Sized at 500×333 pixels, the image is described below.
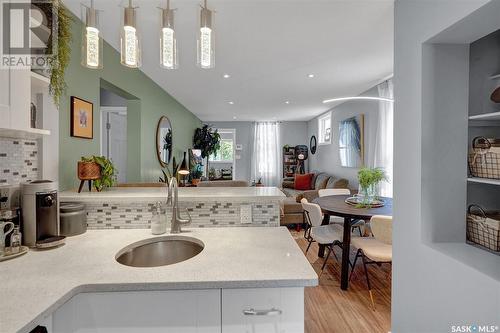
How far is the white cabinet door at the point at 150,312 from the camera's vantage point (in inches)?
37.0

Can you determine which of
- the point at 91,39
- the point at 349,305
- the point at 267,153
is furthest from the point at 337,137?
the point at 91,39

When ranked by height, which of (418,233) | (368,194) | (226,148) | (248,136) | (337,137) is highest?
(248,136)

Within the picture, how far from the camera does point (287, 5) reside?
1925 millimetres

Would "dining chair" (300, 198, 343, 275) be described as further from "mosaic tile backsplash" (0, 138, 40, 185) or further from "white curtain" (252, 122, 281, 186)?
"white curtain" (252, 122, 281, 186)

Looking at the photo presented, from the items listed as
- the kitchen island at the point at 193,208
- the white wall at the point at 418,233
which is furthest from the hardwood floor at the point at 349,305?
the kitchen island at the point at 193,208

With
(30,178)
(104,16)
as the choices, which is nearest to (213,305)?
(30,178)

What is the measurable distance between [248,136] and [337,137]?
3.07m

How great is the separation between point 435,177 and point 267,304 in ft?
4.45

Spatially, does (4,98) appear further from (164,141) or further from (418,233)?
(164,141)

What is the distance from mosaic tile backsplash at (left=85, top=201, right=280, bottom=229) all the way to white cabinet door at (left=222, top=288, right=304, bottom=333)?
0.64m

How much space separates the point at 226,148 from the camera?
26.3 feet

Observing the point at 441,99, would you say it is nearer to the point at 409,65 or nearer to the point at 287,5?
the point at 409,65

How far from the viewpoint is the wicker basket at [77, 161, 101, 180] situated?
5.33 feet

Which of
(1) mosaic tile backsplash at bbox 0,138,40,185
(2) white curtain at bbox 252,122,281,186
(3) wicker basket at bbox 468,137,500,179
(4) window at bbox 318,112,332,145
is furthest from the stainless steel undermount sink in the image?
(2) white curtain at bbox 252,122,281,186
